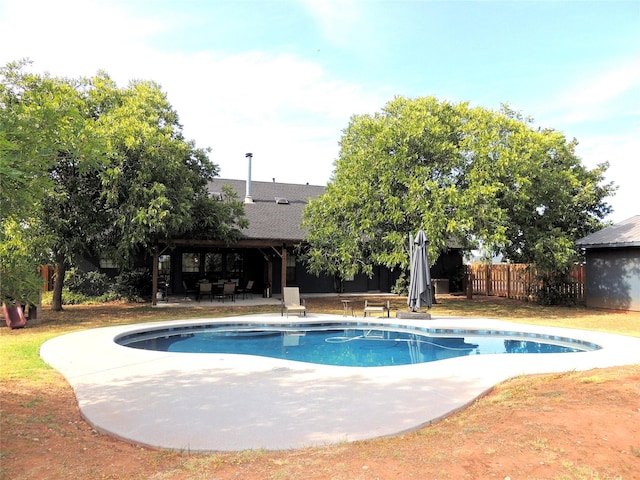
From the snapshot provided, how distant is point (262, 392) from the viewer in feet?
19.0

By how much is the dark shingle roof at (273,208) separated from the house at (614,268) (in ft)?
38.0

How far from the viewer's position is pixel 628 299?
1589 centimetres

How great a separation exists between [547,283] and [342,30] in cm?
1393

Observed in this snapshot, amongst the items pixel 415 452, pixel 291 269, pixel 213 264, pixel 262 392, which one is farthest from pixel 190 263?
pixel 415 452

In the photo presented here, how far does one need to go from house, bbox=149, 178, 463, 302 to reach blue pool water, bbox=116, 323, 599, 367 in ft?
17.1

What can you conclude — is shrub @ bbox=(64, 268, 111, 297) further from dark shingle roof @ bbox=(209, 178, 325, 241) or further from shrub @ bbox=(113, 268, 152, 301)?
dark shingle roof @ bbox=(209, 178, 325, 241)

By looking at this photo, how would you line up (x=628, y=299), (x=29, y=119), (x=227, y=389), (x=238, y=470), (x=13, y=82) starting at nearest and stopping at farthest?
(x=238, y=470)
(x=29, y=119)
(x=227, y=389)
(x=13, y=82)
(x=628, y=299)

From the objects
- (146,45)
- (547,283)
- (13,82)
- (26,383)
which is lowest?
(26,383)

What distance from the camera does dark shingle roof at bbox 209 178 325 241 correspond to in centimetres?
1978

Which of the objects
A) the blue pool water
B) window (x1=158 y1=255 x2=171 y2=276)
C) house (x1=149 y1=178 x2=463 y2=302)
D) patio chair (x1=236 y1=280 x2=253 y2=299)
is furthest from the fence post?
window (x1=158 y1=255 x2=171 y2=276)

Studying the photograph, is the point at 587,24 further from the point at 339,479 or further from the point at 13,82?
the point at 13,82

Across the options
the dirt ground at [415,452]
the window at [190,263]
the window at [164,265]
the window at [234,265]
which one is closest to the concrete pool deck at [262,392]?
the dirt ground at [415,452]

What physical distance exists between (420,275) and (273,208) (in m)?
12.2

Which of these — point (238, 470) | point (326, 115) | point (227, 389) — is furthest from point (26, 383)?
point (326, 115)
